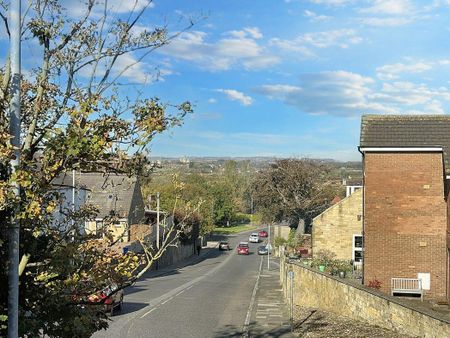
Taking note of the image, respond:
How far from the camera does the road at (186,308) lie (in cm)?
1817

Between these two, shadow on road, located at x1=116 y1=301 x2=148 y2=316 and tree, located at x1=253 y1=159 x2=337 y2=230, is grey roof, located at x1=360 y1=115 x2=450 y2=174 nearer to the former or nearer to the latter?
shadow on road, located at x1=116 y1=301 x2=148 y2=316

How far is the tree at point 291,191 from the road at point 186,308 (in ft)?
96.6

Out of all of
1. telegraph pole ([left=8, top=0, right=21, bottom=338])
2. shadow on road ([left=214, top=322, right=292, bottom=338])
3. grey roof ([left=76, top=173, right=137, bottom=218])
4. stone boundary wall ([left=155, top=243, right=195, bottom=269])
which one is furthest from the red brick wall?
stone boundary wall ([left=155, top=243, right=195, bottom=269])

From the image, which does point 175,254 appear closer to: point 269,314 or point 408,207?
point 269,314

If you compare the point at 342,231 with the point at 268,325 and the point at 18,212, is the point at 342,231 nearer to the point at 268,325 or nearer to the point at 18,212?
the point at 268,325

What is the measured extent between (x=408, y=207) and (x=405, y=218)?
1.56 ft

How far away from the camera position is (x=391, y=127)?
74.5ft

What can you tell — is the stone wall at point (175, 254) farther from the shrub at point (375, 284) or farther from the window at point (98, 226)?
the window at point (98, 226)

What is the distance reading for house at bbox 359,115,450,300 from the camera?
21406 mm

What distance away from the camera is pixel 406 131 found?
2234cm

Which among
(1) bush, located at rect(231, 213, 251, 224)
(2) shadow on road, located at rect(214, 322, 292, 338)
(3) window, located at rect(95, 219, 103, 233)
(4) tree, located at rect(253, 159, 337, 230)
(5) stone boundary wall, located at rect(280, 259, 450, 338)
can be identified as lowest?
(2) shadow on road, located at rect(214, 322, 292, 338)

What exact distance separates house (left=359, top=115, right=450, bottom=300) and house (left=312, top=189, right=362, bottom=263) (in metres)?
13.6

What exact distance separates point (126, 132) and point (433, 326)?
371 inches

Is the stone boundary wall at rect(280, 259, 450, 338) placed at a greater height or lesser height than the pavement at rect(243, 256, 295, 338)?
greater
